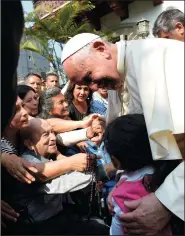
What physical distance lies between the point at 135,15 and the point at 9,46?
9.43 meters

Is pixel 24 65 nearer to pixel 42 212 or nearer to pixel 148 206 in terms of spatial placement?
pixel 42 212

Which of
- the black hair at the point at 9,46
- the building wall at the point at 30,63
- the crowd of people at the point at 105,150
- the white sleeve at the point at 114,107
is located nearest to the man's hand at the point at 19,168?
the crowd of people at the point at 105,150

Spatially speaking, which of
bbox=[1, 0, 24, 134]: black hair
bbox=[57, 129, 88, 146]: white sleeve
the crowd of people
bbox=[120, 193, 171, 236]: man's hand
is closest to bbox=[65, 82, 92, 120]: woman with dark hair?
the crowd of people

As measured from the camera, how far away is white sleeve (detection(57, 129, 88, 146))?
2.82 m

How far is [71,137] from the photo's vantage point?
2838mm

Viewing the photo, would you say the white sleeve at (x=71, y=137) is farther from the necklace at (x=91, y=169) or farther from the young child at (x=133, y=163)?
the young child at (x=133, y=163)

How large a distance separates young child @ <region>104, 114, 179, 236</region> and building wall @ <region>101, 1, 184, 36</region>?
25.0ft

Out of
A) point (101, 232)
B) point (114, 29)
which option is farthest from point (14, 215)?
point (114, 29)

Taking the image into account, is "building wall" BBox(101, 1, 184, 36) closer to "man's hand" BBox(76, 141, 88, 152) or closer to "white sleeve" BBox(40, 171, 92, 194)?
"man's hand" BBox(76, 141, 88, 152)

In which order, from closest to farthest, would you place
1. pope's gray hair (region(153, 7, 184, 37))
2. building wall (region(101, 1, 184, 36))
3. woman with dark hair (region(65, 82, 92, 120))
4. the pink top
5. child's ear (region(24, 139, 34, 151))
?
the pink top, child's ear (region(24, 139, 34, 151)), pope's gray hair (region(153, 7, 184, 37)), woman with dark hair (region(65, 82, 92, 120)), building wall (region(101, 1, 184, 36))

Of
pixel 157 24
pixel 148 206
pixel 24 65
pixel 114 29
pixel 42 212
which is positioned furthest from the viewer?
pixel 24 65

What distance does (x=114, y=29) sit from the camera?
10.5 meters

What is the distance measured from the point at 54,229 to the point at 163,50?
126 cm

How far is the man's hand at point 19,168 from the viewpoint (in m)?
2.21
